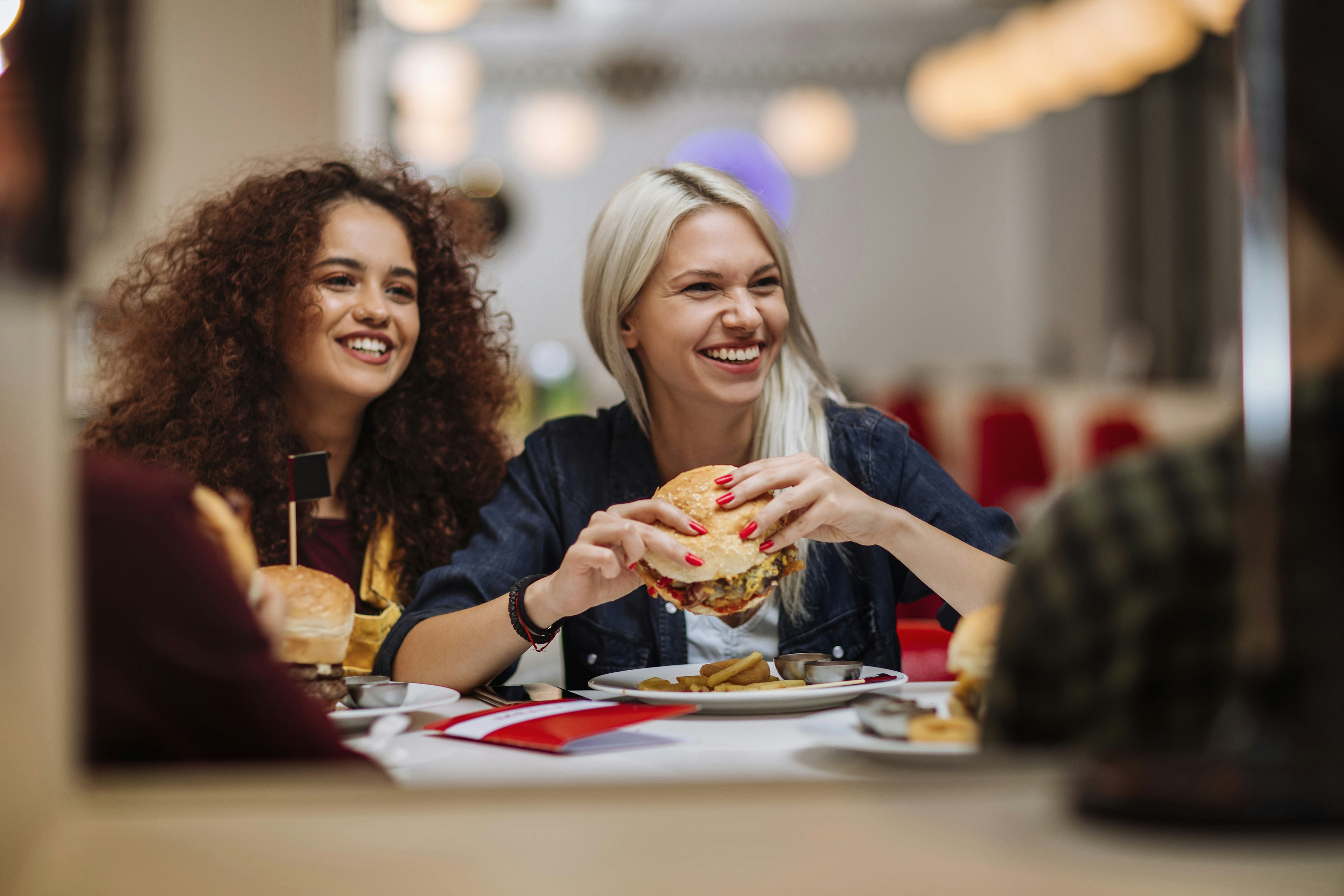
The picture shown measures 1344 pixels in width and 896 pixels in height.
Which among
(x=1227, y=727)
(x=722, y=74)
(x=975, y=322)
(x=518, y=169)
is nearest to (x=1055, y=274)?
(x=975, y=322)

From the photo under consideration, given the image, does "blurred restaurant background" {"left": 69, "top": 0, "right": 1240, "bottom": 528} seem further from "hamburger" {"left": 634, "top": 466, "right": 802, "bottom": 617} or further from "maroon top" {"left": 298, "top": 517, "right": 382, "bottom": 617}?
"hamburger" {"left": 634, "top": 466, "right": 802, "bottom": 617}

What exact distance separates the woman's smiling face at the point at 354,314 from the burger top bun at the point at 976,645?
3.38ft

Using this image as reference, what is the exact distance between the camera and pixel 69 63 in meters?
0.77

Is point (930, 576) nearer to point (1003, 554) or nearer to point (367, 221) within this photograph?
point (1003, 554)

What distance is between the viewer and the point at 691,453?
1.89 meters

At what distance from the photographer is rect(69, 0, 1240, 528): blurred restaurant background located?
18.7 ft

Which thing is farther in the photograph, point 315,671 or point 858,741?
point 315,671

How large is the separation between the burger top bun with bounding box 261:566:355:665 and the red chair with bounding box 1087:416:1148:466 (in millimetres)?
→ 690

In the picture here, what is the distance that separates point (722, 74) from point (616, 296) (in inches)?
366

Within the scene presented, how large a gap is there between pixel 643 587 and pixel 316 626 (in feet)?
2.42

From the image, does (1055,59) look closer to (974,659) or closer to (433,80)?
(433,80)

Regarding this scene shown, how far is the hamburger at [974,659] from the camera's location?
2.75 feet

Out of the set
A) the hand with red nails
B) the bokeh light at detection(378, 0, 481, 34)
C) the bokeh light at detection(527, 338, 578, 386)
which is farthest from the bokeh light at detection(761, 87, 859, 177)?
the hand with red nails

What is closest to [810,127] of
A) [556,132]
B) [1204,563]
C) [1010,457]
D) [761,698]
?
[556,132]
